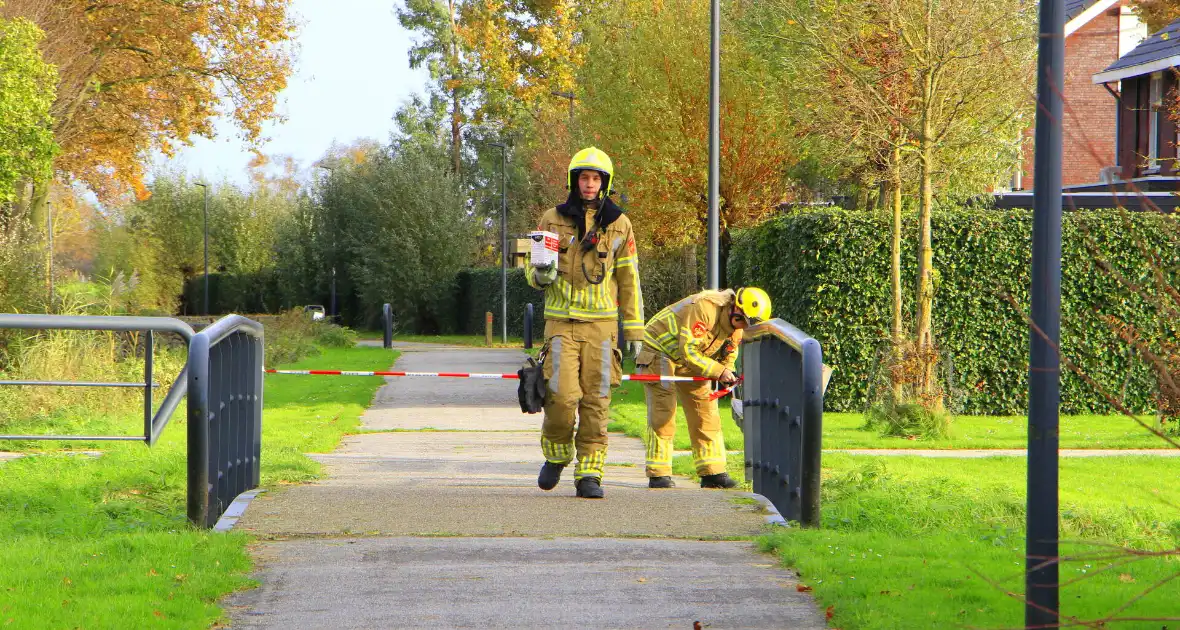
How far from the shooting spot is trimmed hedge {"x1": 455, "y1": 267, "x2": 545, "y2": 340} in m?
40.8

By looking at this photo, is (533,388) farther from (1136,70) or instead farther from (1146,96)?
(1146,96)

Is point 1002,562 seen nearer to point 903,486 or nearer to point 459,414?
point 903,486

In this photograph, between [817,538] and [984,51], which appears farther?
[984,51]

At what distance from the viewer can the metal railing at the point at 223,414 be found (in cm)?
606

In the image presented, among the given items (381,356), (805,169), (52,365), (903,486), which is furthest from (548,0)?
(903,486)

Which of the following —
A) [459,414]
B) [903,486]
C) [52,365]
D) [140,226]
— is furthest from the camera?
[140,226]

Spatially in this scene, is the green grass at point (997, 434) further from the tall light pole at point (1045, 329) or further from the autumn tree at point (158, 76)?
the autumn tree at point (158, 76)

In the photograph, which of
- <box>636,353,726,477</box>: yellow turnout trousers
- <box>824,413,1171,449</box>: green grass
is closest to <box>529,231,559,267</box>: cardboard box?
<box>636,353,726,477</box>: yellow turnout trousers

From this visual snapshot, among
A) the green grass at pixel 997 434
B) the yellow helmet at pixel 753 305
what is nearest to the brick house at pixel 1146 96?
the green grass at pixel 997 434

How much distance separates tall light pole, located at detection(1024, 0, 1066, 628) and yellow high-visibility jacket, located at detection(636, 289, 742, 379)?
4.62 metres

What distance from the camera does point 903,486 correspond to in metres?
8.21

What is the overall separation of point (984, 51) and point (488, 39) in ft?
112

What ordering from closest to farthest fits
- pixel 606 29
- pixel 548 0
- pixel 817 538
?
pixel 817 538
pixel 606 29
pixel 548 0

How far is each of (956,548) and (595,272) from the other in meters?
2.54
